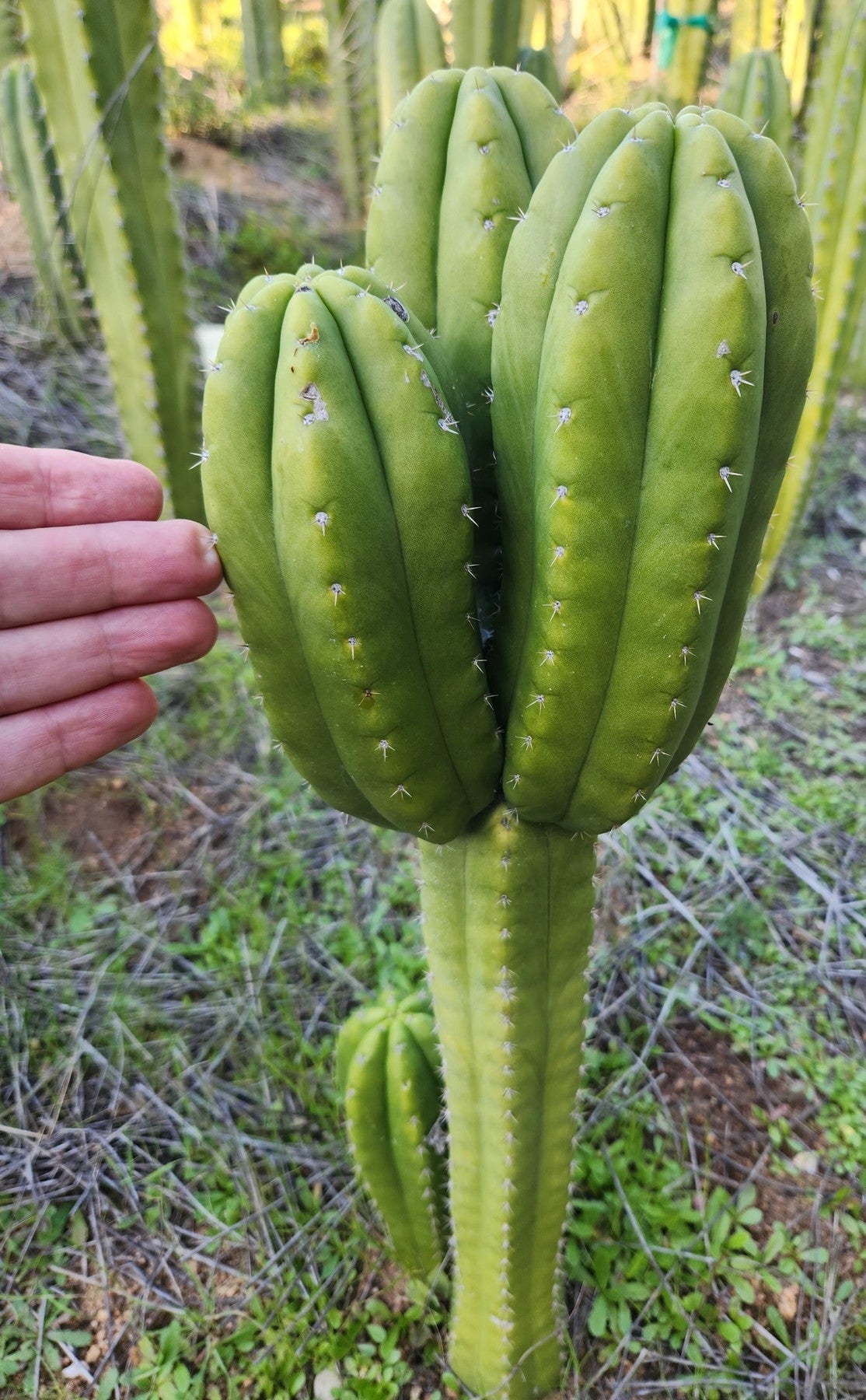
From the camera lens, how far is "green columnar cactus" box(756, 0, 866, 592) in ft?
9.83

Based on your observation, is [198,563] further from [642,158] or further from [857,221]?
[857,221]

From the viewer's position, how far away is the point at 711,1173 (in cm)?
190

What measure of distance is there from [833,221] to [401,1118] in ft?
10.3

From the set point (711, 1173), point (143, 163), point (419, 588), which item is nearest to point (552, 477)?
point (419, 588)

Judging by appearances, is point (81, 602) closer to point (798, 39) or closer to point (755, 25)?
point (798, 39)

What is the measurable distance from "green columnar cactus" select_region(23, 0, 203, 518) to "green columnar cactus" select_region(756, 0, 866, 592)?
1.94m

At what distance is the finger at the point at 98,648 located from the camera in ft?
3.94

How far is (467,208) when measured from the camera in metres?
1.07

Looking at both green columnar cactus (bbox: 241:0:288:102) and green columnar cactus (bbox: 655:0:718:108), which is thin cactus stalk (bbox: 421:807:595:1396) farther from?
green columnar cactus (bbox: 241:0:288:102)

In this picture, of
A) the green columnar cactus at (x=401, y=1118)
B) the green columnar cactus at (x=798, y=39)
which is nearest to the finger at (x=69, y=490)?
the green columnar cactus at (x=401, y=1118)

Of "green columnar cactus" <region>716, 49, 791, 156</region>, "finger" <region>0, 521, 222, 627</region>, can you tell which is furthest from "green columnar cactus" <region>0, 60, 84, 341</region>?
"finger" <region>0, 521, 222, 627</region>

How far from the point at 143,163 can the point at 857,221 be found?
7.46 feet

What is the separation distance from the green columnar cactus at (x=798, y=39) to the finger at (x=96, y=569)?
405 cm

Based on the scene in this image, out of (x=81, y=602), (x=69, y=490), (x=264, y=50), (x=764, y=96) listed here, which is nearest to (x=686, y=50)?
(x=764, y=96)
